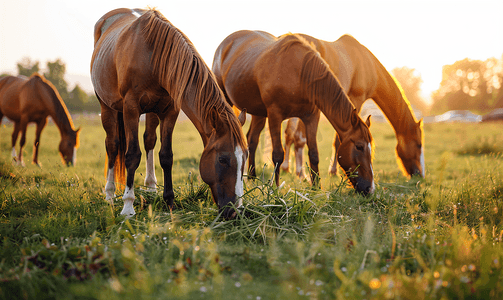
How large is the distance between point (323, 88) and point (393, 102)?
259 cm

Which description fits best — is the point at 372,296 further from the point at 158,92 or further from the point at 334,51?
the point at 334,51

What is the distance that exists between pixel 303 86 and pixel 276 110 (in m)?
0.52

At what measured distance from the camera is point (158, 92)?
356cm

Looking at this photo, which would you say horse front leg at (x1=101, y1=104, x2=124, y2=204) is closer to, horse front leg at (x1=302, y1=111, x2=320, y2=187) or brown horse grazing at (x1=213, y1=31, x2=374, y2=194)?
brown horse grazing at (x1=213, y1=31, x2=374, y2=194)

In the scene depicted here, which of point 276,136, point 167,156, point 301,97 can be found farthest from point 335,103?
point 167,156

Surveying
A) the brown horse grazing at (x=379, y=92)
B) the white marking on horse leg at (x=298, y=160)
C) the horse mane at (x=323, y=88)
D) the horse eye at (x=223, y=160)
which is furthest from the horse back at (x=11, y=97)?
the horse eye at (x=223, y=160)

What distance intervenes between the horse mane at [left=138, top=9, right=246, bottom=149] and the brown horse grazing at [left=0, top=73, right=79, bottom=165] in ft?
19.1

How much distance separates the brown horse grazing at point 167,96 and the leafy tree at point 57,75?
43.3 meters

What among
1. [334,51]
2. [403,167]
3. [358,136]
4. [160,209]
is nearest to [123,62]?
[160,209]

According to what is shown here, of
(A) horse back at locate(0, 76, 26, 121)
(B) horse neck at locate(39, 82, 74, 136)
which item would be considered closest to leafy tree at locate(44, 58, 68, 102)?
(A) horse back at locate(0, 76, 26, 121)

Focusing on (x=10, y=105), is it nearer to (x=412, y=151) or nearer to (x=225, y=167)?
(x=225, y=167)

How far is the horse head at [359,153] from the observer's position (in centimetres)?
410

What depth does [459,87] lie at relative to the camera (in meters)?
46.0

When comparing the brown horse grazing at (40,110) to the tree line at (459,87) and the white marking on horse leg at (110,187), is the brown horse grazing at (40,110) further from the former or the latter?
the tree line at (459,87)
